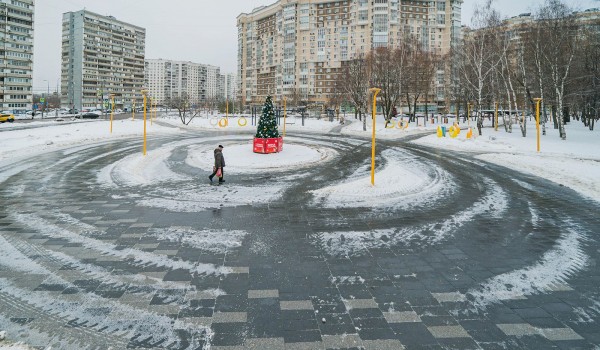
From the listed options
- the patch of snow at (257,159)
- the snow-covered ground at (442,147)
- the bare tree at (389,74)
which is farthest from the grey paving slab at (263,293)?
the bare tree at (389,74)

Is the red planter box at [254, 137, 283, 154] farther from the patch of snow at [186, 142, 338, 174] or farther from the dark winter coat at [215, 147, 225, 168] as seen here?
the dark winter coat at [215, 147, 225, 168]

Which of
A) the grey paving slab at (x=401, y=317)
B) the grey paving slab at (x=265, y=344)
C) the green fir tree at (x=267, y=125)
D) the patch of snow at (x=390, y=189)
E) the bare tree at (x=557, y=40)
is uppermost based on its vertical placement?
the bare tree at (x=557, y=40)

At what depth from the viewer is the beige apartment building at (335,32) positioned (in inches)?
4097

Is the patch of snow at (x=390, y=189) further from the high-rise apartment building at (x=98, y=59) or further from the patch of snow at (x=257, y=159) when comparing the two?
the high-rise apartment building at (x=98, y=59)

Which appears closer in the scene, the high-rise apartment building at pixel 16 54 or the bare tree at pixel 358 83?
the bare tree at pixel 358 83

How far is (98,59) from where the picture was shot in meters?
143

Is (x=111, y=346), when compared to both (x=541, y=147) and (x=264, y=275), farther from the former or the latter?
(x=541, y=147)

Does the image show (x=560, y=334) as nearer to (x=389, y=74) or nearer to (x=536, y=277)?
(x=536, y=277)

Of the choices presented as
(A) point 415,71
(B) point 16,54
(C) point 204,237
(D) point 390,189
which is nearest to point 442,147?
(D) point 390,189

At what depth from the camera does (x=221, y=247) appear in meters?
8.71

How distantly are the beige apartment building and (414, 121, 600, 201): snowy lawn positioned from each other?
69.4 meters

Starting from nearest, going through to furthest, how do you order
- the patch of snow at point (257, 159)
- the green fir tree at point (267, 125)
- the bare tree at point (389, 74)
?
the patch of snow at point (257, 159) → the green fir tree at point (267, 125) → the bare tree at point (389, 74)

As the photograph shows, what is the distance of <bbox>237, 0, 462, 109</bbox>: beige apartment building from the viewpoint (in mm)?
104062

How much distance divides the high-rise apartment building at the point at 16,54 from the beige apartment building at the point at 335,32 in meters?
64.5
